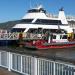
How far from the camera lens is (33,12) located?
57031mm

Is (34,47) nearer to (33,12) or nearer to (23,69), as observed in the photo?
(33,12)

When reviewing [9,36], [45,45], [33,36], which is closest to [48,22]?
[33,36]

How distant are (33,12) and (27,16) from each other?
5.03ft

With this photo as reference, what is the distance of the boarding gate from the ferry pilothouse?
35939 millimetres

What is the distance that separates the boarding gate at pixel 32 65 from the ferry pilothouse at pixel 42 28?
35939 millimetres

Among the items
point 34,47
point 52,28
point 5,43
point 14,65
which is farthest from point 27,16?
point 14,65

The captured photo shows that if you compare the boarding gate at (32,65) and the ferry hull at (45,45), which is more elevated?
the boarding gate at (32,65)

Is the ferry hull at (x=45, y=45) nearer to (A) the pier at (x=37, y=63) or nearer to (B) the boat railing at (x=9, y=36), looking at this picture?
(B) the boat railing at (x=9, y=36)

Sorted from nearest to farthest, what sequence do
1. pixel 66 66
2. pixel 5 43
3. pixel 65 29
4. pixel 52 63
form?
pixel 66 66 → pixel 52 63 → pixel 5 43 → pixel 65 29

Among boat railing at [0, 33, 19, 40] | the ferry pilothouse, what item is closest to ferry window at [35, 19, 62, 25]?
the ferry pilothouse

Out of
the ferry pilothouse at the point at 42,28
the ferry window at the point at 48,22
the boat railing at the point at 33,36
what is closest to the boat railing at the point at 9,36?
the ferry pilothouse at the point at 42,28

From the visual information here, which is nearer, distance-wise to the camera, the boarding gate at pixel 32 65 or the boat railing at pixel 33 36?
the boarding gate at pixel 32 65

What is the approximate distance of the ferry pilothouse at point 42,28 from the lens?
4706 cm

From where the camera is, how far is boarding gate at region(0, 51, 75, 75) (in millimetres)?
7389
